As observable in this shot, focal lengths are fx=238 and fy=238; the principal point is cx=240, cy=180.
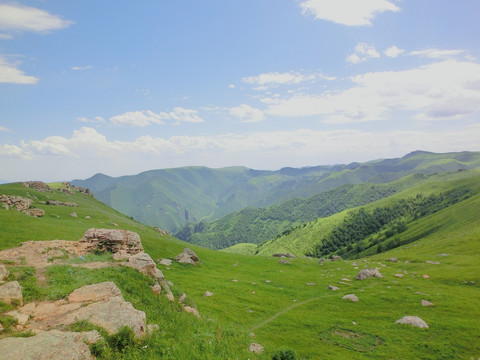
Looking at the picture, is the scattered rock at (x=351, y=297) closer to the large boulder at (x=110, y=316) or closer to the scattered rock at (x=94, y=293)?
the large boulder at (x=110, y=316)

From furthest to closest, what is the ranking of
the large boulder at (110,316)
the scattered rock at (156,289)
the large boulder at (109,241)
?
1. the large boulder at (109,241)
2. the scattered rock at (156,289)
3. the large boulder at (110,316)

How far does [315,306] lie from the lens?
50125mm

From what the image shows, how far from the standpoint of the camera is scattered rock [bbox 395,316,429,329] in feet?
127

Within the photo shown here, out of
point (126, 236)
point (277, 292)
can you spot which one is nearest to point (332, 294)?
point (277, 292)

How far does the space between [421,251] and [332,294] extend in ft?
257

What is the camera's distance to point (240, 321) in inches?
1572

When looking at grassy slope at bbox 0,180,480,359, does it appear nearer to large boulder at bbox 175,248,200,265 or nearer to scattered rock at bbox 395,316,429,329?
scattered rock at bbox 395,316,429,329

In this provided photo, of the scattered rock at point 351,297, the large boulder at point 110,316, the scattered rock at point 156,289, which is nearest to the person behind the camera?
the large boulder at point 110,316

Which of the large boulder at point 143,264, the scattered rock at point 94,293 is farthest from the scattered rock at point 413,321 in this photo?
the scattered rock at point 94,293

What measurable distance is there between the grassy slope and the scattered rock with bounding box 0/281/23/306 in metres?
6.44

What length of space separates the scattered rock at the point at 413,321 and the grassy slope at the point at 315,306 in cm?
142

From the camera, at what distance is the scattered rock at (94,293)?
667 inches

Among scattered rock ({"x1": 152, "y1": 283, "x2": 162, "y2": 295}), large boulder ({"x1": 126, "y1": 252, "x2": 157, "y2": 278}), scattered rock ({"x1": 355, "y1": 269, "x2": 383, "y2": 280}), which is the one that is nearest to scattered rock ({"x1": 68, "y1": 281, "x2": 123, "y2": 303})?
scattered rock ({"x1": 152, "y1": 283, "x2": 162, "y2": 295})

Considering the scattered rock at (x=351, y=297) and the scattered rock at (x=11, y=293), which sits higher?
Answer: the scattered rock at (x=11, y=293)
